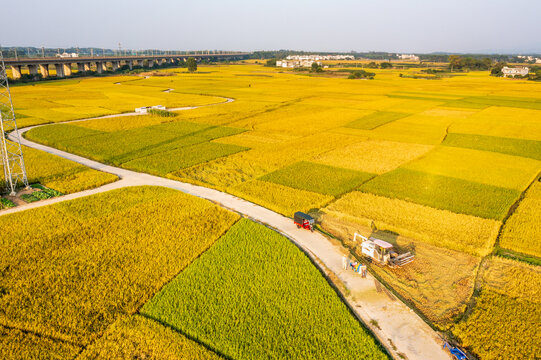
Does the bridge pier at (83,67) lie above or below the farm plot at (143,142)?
above

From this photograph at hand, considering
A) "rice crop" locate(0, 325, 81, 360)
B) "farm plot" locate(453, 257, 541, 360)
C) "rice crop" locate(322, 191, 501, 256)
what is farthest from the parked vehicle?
"rice crop" locate(0, 325, 81, 360)

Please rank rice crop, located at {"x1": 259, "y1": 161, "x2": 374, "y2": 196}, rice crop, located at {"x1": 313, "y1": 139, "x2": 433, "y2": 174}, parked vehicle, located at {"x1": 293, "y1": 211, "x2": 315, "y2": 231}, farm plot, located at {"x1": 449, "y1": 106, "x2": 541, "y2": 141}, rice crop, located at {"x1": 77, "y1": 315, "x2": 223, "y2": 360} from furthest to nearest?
farm plot, located at {"x1": 449, "y1": 106, "x2": 541, "y2": 141}, rice crop, located at {"x1": 313, "y1": 139, "x2": 433, "y2": 174}, rice crop, located at {"x1": 259, "y1": 161, "x2": 374, "y2": 196}, parked vehicle, located at {"x1": 293, "y1": 211, "x2": 315, "y2": 231}, rice crop, located at {"x1": 77, "y1": 315, "x2": 223, "y2": 360}

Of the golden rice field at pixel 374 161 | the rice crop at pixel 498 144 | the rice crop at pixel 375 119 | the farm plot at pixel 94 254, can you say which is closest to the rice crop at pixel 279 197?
the golden rice field at pixel 374 161

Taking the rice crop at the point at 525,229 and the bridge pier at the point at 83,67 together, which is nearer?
the rice crop at the point at 525,229

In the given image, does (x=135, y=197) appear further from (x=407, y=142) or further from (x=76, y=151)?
(x=407, y=142)

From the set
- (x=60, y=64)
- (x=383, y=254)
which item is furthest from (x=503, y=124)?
(x=60, y=64)

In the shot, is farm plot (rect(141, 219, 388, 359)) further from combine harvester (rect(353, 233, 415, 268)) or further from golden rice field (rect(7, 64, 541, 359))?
golden rice field (rect(7, 64, 541, 359))

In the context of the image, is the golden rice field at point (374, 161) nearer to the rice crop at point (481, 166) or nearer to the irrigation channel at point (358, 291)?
the rice crop at point (481, 166)
